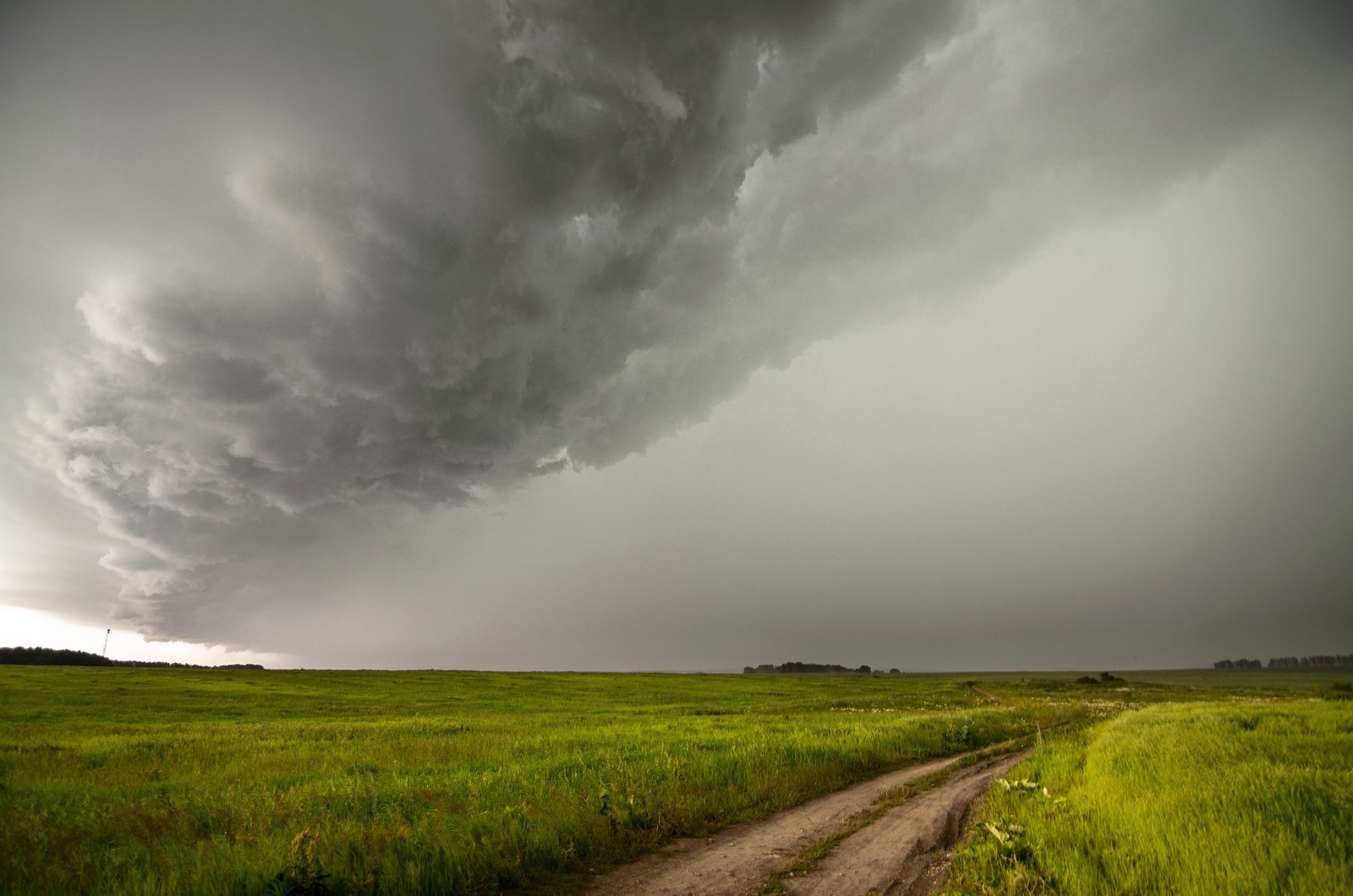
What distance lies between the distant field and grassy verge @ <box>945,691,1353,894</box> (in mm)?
5426

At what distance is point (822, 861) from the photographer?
9195 millimetres

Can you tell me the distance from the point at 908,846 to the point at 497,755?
13.5 m

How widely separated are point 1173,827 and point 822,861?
5.17 metres

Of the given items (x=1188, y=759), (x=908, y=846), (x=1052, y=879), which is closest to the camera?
(x=1052, y=879)

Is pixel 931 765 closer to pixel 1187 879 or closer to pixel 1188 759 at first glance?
pixel 1188 759

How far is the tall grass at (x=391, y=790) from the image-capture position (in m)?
7.99

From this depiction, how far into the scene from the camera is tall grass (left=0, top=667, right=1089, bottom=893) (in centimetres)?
799

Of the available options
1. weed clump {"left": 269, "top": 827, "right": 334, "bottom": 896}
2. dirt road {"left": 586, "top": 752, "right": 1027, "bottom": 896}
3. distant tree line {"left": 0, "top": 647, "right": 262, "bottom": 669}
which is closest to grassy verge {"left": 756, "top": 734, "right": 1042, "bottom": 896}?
dirt road {"left": 586, "top": 752, "right": 1027, "bottom": 896}

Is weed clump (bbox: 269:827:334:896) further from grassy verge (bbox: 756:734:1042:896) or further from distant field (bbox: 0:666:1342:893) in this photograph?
grassy verge (bbox: 756:734:1042:896)

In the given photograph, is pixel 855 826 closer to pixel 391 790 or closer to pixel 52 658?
pixel 391 790

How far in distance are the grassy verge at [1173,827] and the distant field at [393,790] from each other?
214 inches

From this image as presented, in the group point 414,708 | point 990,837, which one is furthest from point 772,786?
point 414,708

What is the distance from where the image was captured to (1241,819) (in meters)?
8.53

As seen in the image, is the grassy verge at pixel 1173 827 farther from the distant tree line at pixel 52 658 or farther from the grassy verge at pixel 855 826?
the distant tree line at pixel 52 658
